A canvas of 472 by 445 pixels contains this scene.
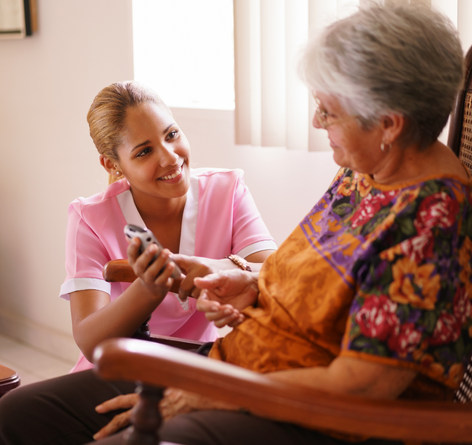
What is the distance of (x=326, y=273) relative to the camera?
3.54ft

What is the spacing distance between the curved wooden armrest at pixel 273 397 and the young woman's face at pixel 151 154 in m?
0.82

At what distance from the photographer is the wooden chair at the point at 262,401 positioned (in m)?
0.83

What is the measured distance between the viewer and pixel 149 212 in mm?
1722

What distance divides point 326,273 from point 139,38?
1.91 metres

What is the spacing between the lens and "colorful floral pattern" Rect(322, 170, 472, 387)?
91 centimetres

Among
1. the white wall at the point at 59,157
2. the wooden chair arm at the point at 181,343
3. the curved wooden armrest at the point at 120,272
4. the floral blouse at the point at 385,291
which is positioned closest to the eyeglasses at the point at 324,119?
the floral blouse at the point at 385,291

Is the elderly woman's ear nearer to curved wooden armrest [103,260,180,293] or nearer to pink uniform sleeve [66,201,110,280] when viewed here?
curved wooden armrest [103,260,180,293]

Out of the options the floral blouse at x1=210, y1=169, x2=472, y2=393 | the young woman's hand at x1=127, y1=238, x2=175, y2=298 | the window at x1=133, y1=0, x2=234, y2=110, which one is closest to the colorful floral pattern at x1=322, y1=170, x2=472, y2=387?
the floral blouse at x1=210, y1=169, x2=472, y2=393

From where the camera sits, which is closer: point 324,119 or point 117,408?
point 324,119

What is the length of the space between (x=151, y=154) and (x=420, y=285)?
3.04 feet

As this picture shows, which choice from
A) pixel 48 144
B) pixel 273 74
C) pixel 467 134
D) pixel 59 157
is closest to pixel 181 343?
pixel 467 134

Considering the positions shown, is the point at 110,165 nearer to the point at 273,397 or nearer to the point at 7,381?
the point at 7,381

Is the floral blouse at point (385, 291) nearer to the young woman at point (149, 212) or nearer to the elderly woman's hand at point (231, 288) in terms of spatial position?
the elderly woman's hand at point (231, 288)

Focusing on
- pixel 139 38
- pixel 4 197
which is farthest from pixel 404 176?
pixel 4 197
